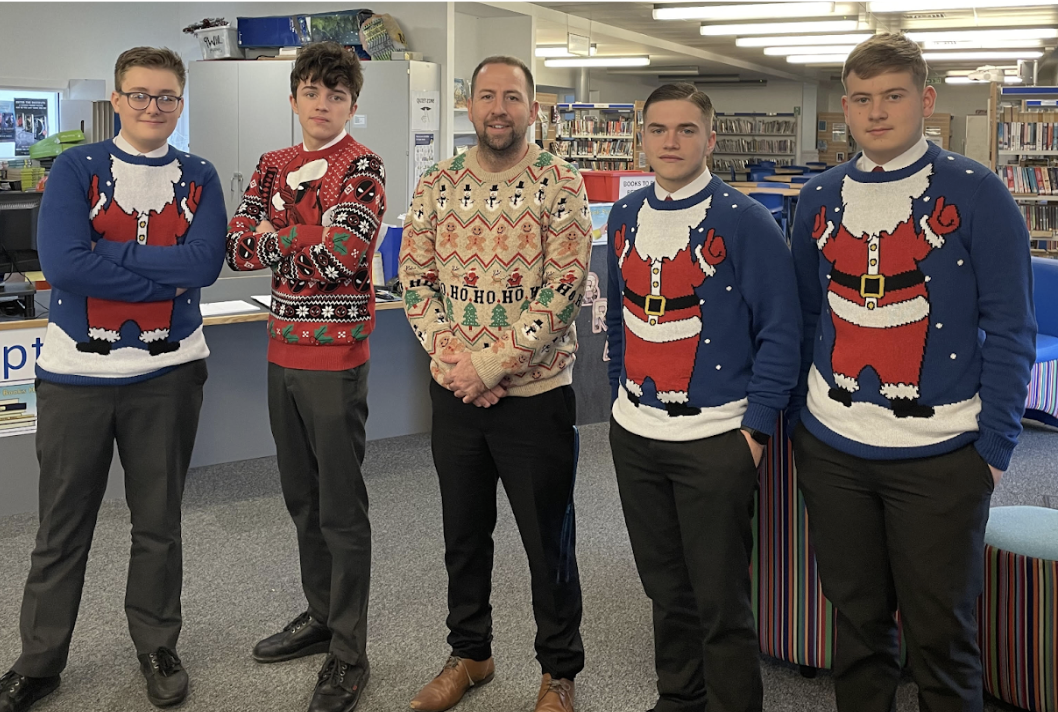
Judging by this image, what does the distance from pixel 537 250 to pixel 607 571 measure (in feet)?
5.26

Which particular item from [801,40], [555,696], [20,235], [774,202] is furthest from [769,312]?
[801,40]

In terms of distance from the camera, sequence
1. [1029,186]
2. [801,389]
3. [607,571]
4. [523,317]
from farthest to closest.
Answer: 1. [1029,186]
2. [607,571]
3. [523,317]
4. [801,389]

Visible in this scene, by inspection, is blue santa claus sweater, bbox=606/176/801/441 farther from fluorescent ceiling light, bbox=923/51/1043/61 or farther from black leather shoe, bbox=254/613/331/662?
fluorescent ceiling light, bbox=923/51/1043/61

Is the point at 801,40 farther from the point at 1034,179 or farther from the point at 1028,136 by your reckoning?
the point at 1034,179

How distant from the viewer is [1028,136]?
8.98m

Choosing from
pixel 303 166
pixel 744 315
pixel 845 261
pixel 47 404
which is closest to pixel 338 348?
pixel 303 166

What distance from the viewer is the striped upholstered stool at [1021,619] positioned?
2453mm

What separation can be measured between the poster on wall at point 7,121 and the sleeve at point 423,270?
34.1ft

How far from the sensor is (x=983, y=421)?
1.90 meters

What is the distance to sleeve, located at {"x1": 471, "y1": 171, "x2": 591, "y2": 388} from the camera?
2320mm

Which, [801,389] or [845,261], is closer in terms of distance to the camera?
[845,261]

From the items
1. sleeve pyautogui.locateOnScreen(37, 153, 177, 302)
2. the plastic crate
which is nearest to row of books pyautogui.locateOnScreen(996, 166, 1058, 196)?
the plastic crate

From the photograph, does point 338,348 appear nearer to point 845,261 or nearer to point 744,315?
point 744,315

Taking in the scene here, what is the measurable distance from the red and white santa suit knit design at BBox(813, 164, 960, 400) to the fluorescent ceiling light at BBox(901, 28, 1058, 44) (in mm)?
10309
